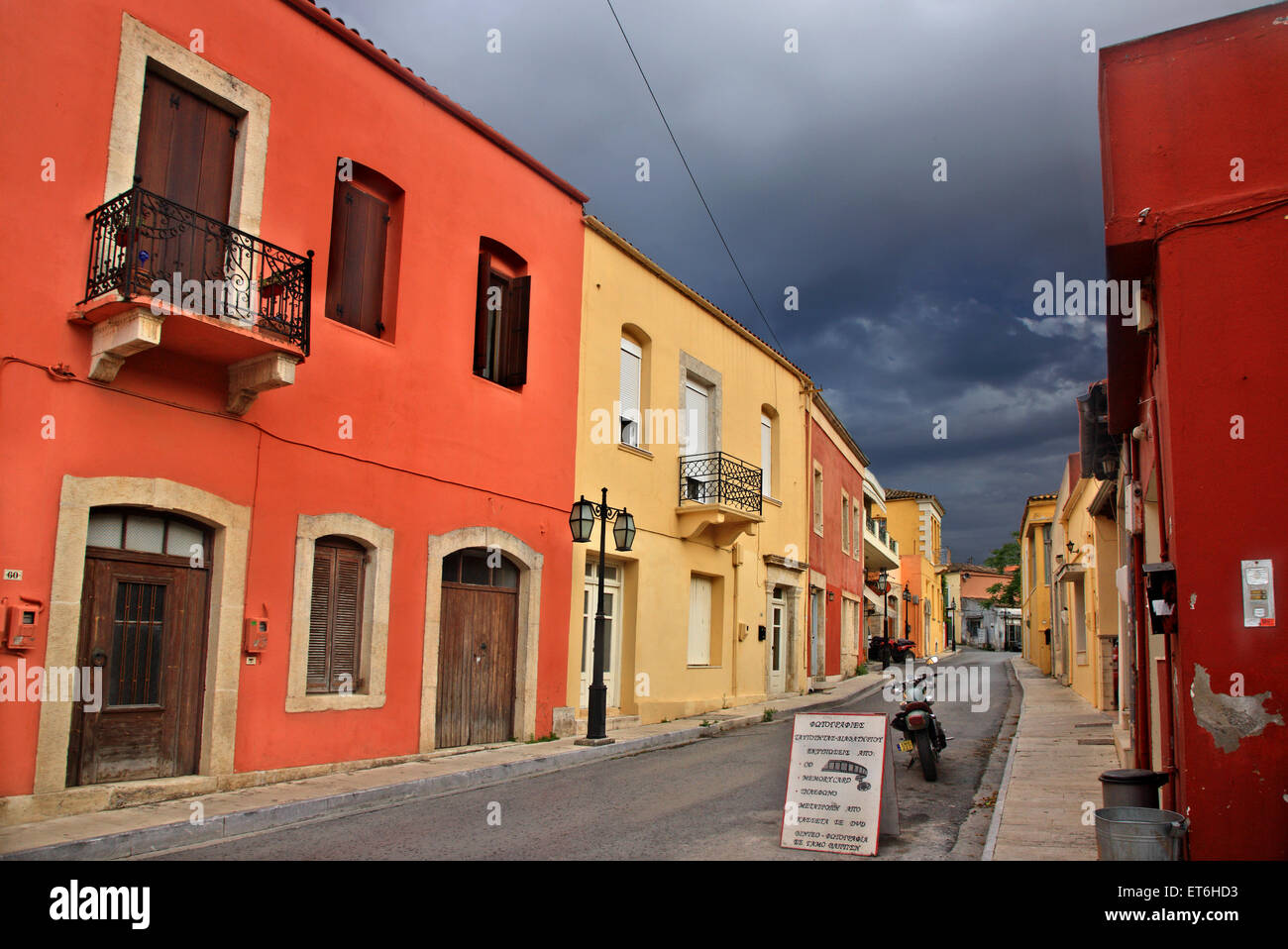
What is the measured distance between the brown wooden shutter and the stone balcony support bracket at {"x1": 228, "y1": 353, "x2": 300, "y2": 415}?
3835 mm

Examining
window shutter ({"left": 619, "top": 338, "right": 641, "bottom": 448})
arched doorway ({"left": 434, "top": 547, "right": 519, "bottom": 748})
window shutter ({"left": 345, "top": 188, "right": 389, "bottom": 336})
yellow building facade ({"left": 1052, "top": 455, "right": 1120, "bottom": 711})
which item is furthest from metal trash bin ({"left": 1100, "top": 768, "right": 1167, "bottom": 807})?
window shutter ({"left": 619, "top": 338, "right": 641, "bottom": 448})

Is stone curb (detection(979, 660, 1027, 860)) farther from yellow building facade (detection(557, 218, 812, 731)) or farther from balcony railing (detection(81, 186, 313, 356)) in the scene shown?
balcony railing (detection(81, 186, 313, 356))

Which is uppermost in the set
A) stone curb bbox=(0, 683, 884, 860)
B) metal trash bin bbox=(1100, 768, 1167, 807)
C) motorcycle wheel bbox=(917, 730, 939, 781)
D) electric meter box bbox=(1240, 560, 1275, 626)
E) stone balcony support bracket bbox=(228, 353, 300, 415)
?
stone balcony support bracket bbox=(228, 353, 300, 415)

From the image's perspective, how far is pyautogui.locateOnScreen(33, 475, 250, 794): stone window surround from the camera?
24.8 feet

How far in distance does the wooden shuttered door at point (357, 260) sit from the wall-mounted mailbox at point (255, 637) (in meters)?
3.47

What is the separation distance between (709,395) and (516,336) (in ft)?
20.2

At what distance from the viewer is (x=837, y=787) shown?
22.1 ft

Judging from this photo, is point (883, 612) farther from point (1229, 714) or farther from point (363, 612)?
point (1229, 714)

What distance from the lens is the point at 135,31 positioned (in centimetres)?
862

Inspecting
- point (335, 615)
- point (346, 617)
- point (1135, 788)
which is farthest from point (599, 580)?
point (1135, 788)

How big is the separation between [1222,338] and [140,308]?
7.80 meters

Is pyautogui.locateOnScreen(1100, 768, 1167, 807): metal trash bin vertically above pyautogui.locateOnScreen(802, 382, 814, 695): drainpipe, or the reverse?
pyautogui.locateOnScreen(802, 382, 814, 695): drainpipe

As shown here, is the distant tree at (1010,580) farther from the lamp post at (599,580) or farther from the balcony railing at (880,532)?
the lamp post at (599,580)
